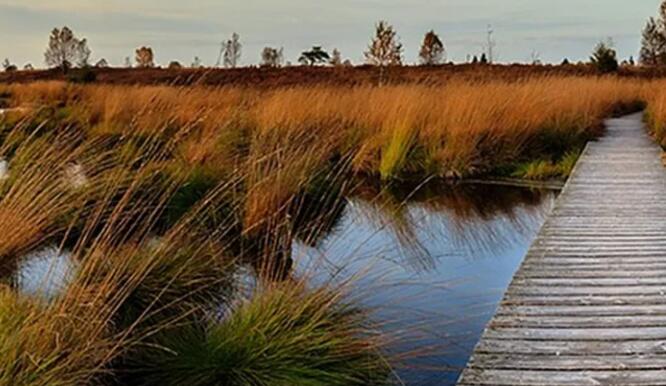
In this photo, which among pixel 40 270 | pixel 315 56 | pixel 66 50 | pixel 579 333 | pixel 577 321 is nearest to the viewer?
pixel 579 333

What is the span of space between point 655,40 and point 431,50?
1293 centimetres

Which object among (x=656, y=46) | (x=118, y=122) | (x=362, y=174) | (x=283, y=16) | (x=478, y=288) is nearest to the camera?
(x=478, y=288)

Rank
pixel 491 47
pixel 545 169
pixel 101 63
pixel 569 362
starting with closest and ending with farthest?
pixel 569 362 → pixel 545 169 → pixel 101 63 → pixel 491 47

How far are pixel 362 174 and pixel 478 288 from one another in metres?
5.21

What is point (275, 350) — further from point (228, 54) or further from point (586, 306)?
point (228, 54)

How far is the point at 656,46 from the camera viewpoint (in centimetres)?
3244

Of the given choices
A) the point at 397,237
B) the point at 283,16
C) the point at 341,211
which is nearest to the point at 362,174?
the point at 341,211

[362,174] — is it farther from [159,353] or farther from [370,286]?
[159,353]

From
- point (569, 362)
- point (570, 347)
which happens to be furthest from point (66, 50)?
point (569, 362)

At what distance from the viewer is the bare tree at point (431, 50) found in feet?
140

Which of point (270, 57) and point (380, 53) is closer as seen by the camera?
point (380, 53)

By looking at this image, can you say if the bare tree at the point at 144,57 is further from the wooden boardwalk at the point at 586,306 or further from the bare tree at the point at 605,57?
the wooden boardwalk at the point at 586,306

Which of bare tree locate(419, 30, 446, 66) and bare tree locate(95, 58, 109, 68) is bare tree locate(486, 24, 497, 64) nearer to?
bare tree locate(419, 30, 446, 66)

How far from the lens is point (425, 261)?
6.01 m
